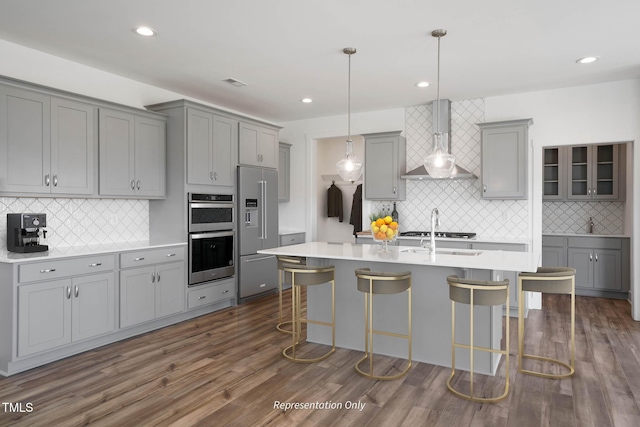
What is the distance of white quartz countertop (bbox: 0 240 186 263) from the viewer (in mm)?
3379

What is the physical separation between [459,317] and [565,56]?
278 cm

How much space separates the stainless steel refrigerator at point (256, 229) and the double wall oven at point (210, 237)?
0.18 metres

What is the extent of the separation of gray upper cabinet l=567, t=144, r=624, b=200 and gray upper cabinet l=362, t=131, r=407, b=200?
254 cm

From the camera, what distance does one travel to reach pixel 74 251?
12.6ft

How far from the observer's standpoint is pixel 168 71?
4.58m

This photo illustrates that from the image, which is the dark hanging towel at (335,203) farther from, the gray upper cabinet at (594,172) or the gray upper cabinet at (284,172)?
the gray upper cabinet at (594,172)

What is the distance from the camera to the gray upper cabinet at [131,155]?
4277 mm

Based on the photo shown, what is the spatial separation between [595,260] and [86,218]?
21.1ft

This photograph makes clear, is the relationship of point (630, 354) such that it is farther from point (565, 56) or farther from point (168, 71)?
point (168, 71)

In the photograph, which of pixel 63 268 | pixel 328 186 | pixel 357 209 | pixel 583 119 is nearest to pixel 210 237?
pixel 63 268

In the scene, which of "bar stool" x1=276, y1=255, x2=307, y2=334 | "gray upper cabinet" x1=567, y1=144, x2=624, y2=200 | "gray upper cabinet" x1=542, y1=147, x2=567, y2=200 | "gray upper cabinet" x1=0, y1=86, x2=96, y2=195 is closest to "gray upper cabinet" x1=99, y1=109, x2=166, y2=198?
"gray upper cabinet" x1=0, y1=86, x2=96, y2=195

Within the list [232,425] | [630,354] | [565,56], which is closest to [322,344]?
[232,425]

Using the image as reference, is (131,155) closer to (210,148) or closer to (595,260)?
(210,148)

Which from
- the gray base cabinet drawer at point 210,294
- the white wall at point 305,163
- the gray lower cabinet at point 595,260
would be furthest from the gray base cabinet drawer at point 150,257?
the gray lower cabinet at point 595,260
